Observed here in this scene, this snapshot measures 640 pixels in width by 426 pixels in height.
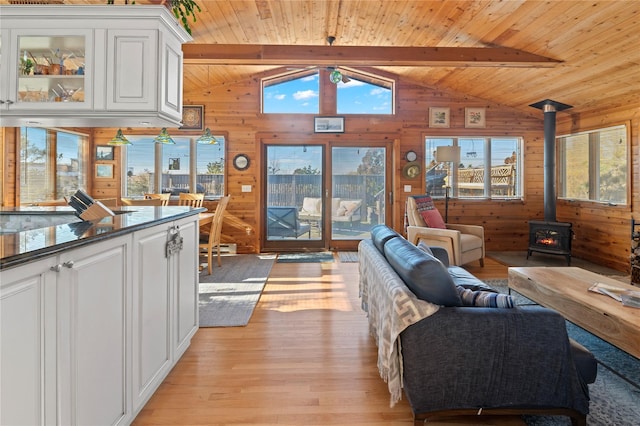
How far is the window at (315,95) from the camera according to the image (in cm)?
643

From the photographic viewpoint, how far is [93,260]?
4.57 feet

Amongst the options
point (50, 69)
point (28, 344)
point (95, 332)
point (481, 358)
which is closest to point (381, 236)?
point (481, 358)

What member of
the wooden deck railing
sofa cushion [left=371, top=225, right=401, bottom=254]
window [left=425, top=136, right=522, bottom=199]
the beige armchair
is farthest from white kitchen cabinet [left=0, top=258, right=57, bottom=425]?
the wooden deck railing

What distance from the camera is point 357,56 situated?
14.9 feet

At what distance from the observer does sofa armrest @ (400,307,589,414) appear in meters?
1.64

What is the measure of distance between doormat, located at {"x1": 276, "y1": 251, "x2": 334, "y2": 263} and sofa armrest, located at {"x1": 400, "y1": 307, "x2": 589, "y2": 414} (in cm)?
403

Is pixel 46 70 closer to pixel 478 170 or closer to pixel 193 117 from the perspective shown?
pixel 193 117

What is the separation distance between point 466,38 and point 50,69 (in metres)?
4.36

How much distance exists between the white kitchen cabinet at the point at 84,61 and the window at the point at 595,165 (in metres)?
5.78

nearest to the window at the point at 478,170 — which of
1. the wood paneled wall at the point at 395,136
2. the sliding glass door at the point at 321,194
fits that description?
the wood paneled wall at the point at 395,136

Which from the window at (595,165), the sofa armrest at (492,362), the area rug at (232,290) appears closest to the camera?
the sofa armrest at (492,362)

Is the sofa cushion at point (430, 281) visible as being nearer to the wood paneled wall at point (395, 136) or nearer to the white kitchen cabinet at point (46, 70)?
the white kitchen cabinet at point (46, 70)

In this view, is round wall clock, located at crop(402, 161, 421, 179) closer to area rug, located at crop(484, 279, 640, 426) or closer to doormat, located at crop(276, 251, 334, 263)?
doormat, located at crop(276, 251, 334, 263)

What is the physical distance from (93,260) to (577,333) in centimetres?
331
